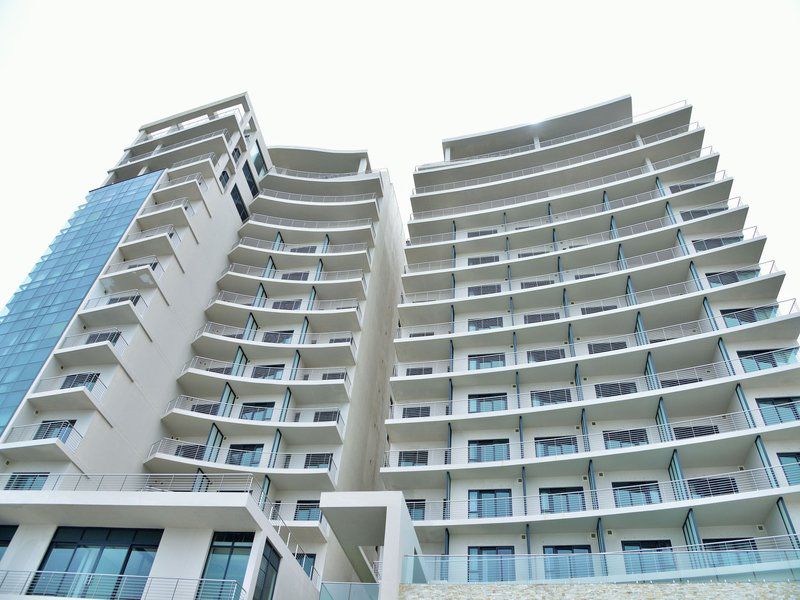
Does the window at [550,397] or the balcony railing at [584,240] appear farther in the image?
the balcony railing at [584,240]

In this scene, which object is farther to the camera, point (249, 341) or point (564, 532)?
point (249, 341)

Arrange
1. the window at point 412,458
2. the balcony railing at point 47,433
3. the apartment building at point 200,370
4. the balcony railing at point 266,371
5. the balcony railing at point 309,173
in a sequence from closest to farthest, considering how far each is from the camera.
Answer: the apartment building at point 200,370 → the balcony railing at point 47,433 → the window at point 412,458 → the balcony railing at point 266,371 → the balcony railing at point 309,173

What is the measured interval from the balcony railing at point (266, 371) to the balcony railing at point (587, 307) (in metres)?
5.34

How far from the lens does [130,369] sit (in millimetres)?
32750

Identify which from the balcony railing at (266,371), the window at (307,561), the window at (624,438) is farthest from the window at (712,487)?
the balcony railing at (266,371)

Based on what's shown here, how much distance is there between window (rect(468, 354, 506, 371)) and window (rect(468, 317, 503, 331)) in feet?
7.36

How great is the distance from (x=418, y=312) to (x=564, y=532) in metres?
16.3

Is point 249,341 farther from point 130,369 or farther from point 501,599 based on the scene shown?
point 501,599

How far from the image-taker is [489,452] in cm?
3275

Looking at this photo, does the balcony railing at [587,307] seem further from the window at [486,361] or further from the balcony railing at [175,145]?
the balcony railing at [175,145]

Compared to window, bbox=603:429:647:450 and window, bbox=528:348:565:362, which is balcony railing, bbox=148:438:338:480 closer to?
window, bbox=528:348:565:362

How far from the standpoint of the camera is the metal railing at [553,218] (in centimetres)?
4012

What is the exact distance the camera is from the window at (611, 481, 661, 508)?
28.9 m

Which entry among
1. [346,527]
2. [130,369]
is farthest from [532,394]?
[130,369]
